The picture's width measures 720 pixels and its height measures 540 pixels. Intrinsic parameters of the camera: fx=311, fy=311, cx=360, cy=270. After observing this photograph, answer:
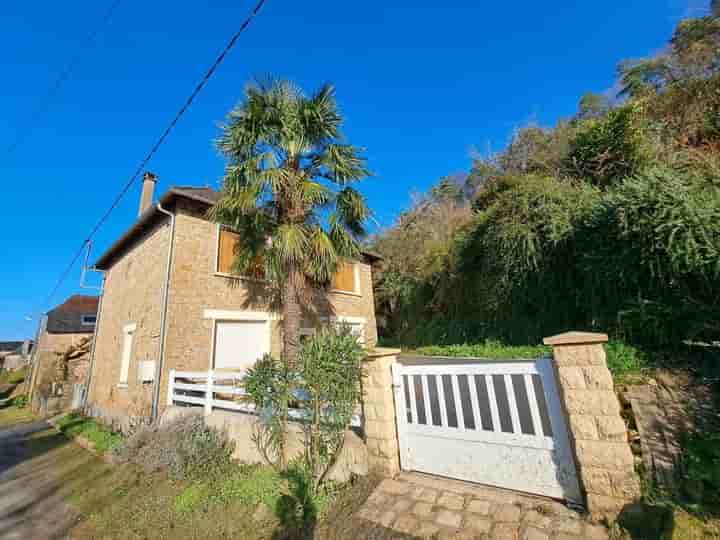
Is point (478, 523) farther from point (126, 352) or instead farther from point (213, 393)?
point (126, 352)

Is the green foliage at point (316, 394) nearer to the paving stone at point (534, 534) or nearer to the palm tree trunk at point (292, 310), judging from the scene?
the paving stone at point (534, 534)

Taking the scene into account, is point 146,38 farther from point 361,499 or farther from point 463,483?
point 463,483

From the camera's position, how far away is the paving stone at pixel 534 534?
2.44 metres

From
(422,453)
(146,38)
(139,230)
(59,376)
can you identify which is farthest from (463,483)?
(59,376)

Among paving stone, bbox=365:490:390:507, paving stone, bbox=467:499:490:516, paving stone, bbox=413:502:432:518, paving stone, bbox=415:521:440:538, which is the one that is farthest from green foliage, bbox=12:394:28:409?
paving stone, bbox=467:499:490:516

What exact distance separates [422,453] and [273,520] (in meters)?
1.84

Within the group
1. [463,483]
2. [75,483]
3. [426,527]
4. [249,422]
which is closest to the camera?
[426,527]

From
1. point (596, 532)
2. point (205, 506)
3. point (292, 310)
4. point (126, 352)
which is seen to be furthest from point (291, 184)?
point (126, 352)

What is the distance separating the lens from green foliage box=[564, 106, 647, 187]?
22.1ft

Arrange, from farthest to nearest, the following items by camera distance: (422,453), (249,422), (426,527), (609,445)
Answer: (249,422) < (422,453) < (426,527) < (609,445)

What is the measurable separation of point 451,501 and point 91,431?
1060cm

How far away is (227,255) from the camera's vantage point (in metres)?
9.05

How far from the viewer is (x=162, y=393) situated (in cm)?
735

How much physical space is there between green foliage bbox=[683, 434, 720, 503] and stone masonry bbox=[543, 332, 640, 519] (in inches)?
17.8
